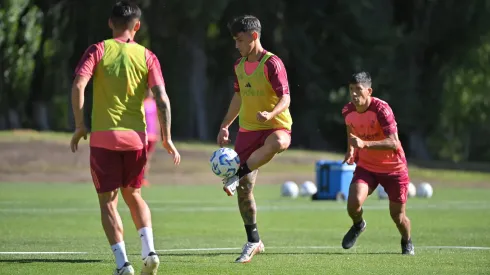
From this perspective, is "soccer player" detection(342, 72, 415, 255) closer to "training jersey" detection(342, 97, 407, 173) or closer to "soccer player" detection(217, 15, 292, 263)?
"training jersey" detection(342, 97, 407, 173)

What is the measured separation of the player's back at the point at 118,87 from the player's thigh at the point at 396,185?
4357mm

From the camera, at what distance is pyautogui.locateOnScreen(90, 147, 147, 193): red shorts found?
10.5 m

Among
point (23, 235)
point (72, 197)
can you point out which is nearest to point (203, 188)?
point (72, 197)

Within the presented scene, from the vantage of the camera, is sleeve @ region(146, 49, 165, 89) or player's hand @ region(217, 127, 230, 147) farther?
player's hand @ region(217, 127, 230, 147)

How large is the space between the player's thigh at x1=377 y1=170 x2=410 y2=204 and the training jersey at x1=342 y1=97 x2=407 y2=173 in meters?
0.07

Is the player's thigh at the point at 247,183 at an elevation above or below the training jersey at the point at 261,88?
below

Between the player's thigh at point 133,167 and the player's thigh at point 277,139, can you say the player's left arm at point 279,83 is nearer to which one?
the player's thigh at point 277,139

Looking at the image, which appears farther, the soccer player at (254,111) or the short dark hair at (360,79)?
the short dark hair at (360,79)

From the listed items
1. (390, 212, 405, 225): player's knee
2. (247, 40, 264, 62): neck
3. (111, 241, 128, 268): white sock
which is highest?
(247, 40, 264, 62): neck

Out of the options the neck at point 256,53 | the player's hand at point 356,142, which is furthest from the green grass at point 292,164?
the neck at point 256,53

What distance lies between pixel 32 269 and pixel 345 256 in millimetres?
3666

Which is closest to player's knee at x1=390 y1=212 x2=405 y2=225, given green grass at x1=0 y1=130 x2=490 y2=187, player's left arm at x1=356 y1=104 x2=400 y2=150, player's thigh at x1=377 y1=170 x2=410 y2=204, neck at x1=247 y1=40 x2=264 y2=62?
player's thigh at x1=377 y1=170 x2=410 y2=204

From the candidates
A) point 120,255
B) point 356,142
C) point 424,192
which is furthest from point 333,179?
point 120,255

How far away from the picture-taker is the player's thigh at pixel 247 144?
13.0m
